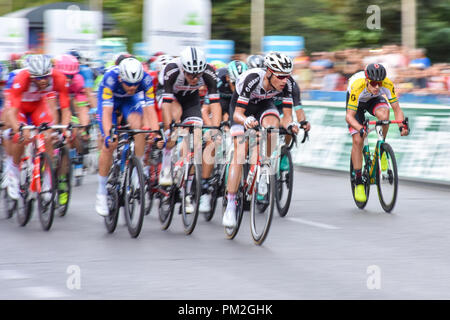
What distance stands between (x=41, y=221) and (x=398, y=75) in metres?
7.39

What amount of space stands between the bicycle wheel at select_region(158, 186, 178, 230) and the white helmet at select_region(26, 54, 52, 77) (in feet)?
6.08

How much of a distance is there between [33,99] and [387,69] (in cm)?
692

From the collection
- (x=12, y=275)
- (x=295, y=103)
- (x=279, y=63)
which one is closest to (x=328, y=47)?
(x=295, y=103)

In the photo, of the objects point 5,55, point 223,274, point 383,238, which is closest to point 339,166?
point 383,238

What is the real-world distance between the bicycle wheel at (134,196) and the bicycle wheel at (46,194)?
900mm

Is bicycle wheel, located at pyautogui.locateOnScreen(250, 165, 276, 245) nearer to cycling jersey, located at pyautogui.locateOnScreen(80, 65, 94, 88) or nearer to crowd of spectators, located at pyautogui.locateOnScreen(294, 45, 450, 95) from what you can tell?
crowd of spectators, located at pyautogui.locateOnScreen(294, 45, 450, 95)

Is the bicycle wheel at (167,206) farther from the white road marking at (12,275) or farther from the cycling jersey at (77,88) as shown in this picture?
the cycling jersey at (77,88)

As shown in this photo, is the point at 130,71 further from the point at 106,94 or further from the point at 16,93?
the point at 16,93

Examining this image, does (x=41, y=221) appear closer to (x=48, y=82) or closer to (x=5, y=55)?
(x=48, y=82)

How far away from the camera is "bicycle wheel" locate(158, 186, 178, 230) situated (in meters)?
9.55

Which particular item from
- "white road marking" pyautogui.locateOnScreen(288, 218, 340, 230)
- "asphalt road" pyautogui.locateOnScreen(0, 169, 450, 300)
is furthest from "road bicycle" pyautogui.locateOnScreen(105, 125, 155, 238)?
"white road marking" pyautogui.locateOnScreen(288, 218, 340, 230)

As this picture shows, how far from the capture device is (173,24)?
54.0ft

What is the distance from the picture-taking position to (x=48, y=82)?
10141 millimetres
